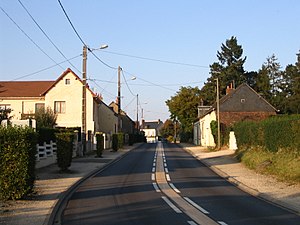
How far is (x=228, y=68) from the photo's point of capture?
84312mm

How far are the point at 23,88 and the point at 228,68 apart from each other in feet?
130

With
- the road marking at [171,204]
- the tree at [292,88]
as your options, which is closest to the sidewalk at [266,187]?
the road marking at [171,204]

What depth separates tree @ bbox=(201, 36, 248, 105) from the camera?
8294cm

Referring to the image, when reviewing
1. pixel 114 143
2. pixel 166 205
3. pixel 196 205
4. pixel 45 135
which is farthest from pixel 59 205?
pixel 114 143

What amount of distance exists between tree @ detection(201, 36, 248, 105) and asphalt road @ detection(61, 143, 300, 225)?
65601mm

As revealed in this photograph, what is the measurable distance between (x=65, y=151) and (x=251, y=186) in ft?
28.5

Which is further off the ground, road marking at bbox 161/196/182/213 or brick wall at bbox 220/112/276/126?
brick wall at bbox 220/112/276/126

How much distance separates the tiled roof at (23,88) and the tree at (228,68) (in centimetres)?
3376

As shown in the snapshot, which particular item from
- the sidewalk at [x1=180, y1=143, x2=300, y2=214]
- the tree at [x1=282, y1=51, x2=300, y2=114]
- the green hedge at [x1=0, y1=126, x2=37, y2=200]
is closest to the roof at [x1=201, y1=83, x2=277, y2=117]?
the tree at [x1=282, y1=51, x2=300, y2=114]

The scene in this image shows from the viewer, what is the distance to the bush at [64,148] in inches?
811

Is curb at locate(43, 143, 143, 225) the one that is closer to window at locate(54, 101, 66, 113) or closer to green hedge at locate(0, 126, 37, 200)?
green hedge at locate(0, 126, 37, 200)

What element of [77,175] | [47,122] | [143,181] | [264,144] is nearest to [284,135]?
[264,144]

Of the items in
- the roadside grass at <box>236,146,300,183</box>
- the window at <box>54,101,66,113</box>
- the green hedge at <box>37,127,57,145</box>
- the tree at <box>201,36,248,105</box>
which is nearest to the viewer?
the roadside grass at <box>236,146,300,183</box>

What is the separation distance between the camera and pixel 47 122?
42312 millimetres
